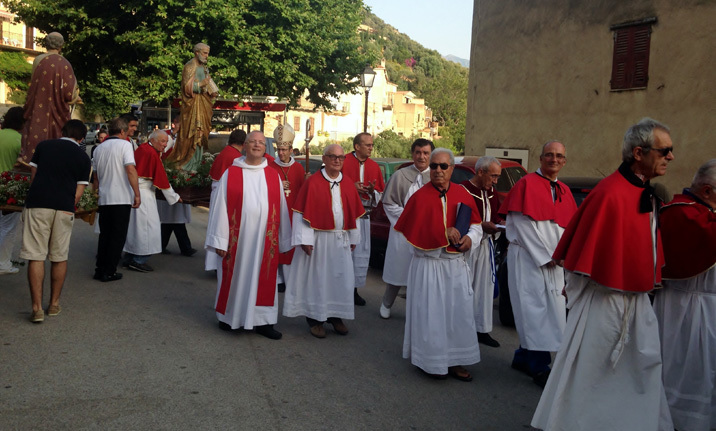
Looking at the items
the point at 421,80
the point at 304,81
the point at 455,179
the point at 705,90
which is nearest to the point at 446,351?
the point at 455,179

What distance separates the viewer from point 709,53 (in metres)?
12.9

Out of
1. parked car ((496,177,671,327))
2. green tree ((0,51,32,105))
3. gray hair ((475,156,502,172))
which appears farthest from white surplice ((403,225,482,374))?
green tree ((0,51,32,105))

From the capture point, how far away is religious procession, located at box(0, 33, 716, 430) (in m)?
3.88

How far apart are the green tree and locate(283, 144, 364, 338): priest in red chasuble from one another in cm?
4407

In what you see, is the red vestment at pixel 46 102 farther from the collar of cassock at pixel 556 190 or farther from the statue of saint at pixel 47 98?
the collar of cassock at pixel 556 190

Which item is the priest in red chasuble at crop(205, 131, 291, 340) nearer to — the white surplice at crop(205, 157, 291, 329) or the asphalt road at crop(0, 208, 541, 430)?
the white surplice at crop(205, 157, 291, 329)

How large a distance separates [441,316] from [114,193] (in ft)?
16.3

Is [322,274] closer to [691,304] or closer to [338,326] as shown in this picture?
[338,326]

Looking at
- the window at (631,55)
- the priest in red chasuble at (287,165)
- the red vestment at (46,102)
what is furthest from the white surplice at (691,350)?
the window at (631,55)

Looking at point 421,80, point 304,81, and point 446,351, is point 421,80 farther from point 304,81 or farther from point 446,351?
point 446,351

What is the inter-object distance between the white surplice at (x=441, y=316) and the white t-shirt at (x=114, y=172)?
461cm

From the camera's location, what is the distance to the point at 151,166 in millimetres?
9445

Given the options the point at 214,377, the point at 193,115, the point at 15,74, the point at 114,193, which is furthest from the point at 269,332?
the point at 15,74

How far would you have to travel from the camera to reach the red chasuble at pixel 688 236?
411cm
